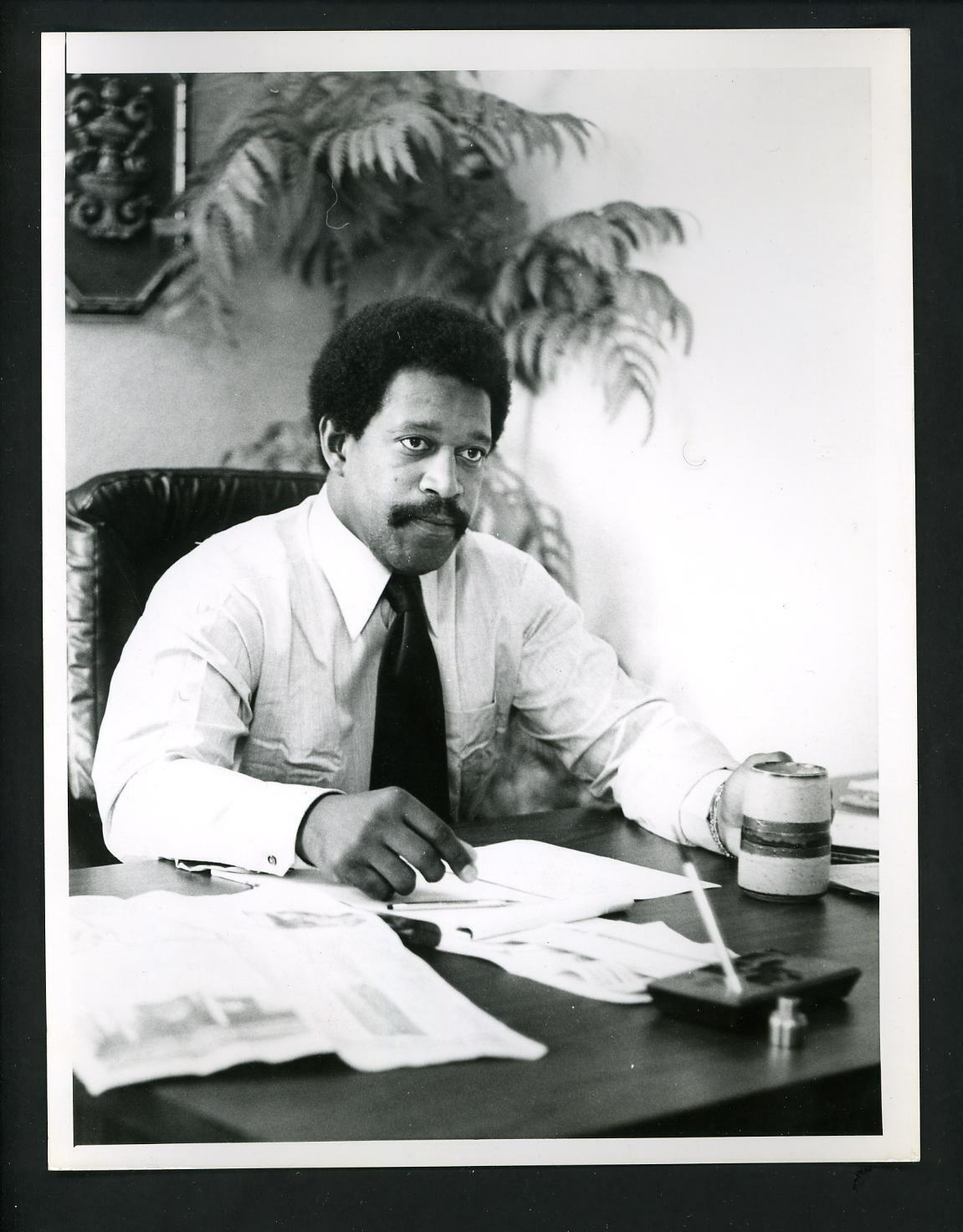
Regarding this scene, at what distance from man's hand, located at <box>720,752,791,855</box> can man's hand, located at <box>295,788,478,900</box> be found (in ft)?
0.96

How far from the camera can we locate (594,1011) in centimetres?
114

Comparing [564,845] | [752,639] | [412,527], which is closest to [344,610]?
[412,527]

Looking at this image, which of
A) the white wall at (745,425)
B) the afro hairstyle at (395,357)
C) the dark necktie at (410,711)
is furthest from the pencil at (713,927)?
the afro hairstyle at (395,357)

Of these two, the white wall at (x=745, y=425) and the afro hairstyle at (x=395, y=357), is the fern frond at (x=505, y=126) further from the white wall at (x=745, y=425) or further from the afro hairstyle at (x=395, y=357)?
the afro hairstyle at (x=395, y=357)

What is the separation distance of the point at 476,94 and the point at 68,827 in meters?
0.97

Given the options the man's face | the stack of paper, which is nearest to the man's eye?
the man's face

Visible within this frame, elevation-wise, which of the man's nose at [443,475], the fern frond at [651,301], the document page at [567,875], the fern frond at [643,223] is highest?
the fern frond at [643,223]

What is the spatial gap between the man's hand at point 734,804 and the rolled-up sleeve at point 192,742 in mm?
462

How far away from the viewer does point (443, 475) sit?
1372 millimetres

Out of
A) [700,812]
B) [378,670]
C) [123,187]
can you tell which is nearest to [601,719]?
[700,812]

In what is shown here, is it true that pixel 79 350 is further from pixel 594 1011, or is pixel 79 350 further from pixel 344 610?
pixel 594 1011

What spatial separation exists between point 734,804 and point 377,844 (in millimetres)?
409

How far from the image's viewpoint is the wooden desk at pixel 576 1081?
3.59 ft

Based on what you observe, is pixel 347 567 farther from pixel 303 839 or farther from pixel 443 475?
pixel 303 839
